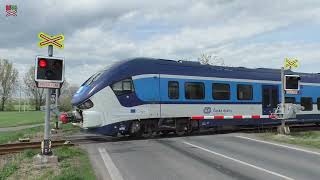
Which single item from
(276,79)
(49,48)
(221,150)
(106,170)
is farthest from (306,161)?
(276,79)

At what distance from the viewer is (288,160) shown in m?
12.9

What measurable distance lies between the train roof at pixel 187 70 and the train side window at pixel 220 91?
0.50 m

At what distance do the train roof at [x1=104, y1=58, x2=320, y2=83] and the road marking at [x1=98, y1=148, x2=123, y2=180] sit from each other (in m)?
5.27

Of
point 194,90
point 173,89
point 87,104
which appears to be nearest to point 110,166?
point 87,104

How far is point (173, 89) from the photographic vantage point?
20.3 metres

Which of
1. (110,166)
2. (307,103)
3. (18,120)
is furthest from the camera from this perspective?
(18,120)

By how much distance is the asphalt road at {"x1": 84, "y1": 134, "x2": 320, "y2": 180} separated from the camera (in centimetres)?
1048

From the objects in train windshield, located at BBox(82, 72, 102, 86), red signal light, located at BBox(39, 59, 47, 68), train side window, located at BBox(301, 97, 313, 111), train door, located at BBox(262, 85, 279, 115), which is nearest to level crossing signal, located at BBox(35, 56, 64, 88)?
red signal light, located at BBox(39, 59, 47, 68)

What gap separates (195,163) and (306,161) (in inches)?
131

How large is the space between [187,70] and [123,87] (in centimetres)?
365

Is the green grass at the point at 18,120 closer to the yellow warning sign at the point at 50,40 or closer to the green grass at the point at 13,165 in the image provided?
the green grass at the point at 13,165

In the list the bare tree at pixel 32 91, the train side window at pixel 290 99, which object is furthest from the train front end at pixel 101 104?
the bare tree at pixel 32 91

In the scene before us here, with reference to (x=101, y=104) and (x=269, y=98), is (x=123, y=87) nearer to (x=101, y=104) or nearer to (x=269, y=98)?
(x=101, y=104)

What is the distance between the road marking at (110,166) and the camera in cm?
1028
